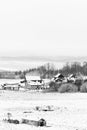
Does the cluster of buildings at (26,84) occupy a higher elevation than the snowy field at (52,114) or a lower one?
lower

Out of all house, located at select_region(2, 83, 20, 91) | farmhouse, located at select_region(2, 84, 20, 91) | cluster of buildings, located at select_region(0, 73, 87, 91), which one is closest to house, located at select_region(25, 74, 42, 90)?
cluster of buildings, located at select_region(0, 73, 87, 91)

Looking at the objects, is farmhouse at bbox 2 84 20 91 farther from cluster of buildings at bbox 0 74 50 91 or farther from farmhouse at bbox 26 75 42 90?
farmhouse at bbox 26 75 42 90

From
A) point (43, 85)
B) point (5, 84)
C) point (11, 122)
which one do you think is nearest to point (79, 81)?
point (43, 85)

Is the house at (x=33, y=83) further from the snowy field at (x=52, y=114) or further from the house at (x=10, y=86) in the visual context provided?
the snowy field at (x=52, y=114)

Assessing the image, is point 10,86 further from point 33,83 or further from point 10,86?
point 33,83

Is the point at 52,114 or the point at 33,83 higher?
the point at 52,114

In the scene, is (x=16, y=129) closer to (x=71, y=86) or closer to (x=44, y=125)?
(x=44, y=125)

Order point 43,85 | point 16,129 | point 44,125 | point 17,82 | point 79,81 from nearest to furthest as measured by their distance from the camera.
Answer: point 16,129, point 44,125, point 79,81, point 43,85, point 17,82

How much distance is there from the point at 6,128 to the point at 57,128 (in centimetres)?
393

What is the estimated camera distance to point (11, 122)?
29.8 m

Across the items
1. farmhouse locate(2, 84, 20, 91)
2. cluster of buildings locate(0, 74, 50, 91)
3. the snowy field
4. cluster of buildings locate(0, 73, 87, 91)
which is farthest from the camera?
farmhouse locate(2, 84, 20, 91)

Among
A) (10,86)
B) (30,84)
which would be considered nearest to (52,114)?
(30,84)

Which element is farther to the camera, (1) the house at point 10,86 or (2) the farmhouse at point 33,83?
(1) the house at point 10,86

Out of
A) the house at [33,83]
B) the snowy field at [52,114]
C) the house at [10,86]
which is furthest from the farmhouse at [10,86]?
the snowy field at [52,114]
